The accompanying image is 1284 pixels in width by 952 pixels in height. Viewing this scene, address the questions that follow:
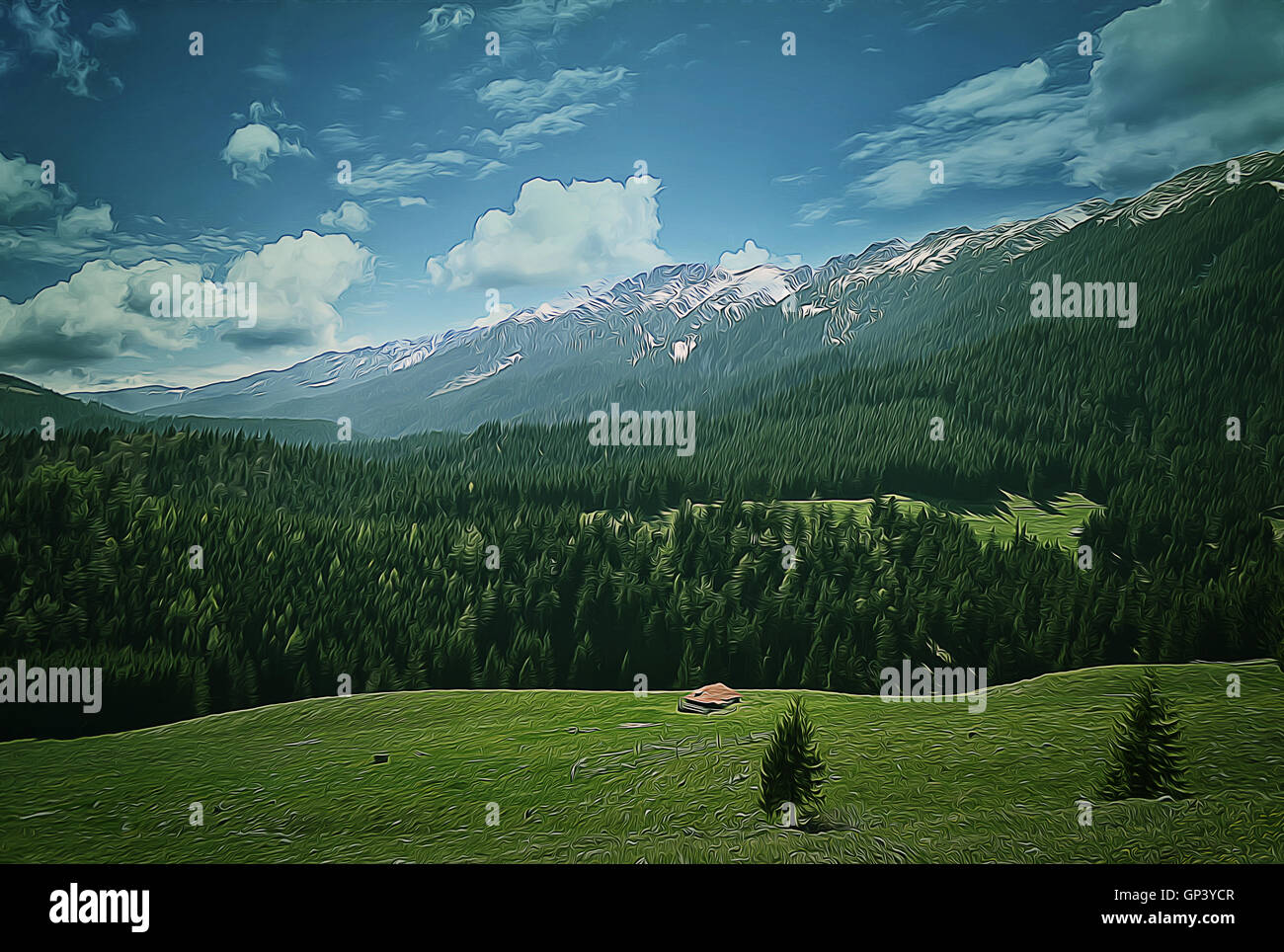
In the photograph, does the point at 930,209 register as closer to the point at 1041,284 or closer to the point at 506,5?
the point at 1041,284

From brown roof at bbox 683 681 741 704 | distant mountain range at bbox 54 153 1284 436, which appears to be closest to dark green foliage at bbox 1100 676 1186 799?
brown roof at bbox 683 681 741 704

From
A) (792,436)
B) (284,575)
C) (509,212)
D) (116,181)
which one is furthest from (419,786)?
(116,181)

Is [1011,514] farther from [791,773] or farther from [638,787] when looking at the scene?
[638,787]

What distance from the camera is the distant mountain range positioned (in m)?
5.94

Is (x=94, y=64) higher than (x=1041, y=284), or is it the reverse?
(x=94, y=64)

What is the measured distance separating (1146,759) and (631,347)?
492 cm

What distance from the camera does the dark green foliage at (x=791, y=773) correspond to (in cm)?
412

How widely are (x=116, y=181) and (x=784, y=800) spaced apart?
6.97m

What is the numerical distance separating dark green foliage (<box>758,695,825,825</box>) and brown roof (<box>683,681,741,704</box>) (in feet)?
2.07

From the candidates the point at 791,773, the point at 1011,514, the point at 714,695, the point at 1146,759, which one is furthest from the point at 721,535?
the point at 1146,759

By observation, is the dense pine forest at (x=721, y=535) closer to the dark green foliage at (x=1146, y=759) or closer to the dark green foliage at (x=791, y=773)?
the dark green foliage at (x=1146, y=759)

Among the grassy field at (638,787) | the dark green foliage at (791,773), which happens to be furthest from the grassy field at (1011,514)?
the dark green foliage at (791,773)

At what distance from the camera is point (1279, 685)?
4820 mm

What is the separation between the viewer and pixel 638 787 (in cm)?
436
